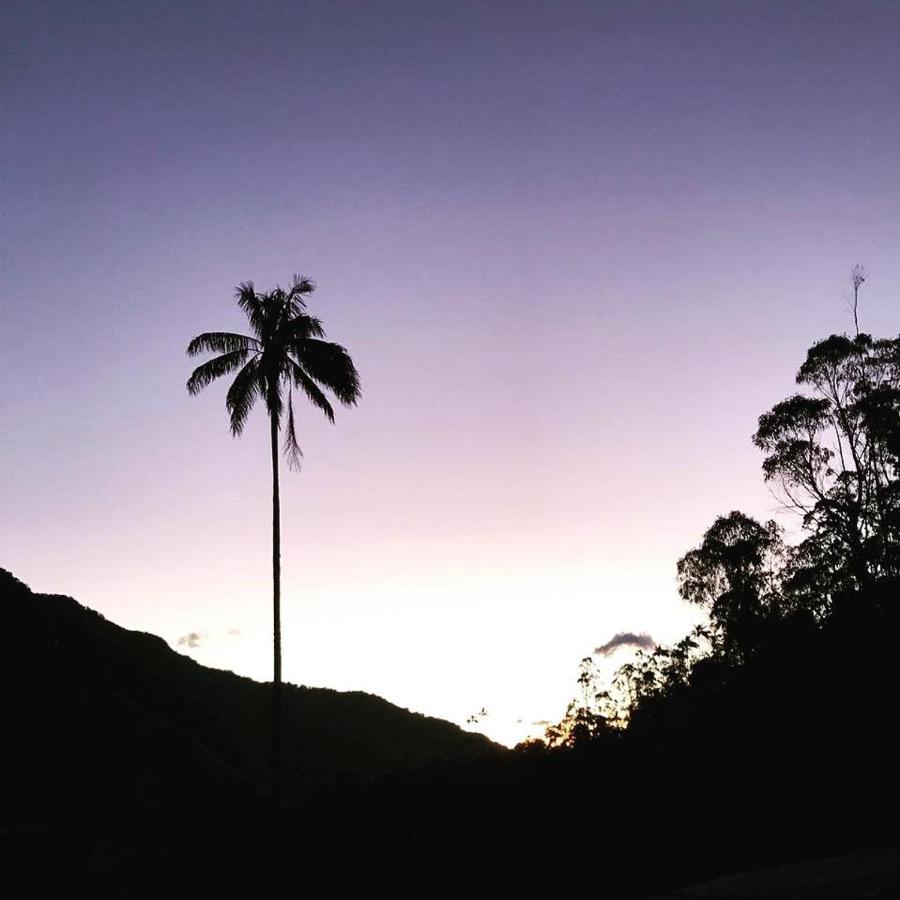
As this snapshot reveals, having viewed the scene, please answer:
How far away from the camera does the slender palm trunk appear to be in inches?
848

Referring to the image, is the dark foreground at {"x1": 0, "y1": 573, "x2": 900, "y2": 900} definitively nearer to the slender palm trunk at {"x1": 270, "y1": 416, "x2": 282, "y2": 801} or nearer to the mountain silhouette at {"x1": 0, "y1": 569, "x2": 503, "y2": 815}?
the mountain silhouette at {"x1": 0, "y1": 569, "x2": 503, "y2": 815}

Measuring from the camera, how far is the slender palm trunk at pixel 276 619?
848 inches

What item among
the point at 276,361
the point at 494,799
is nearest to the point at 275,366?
the point at 276,361

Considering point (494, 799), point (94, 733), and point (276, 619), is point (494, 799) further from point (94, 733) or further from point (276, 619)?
point (94, 733)

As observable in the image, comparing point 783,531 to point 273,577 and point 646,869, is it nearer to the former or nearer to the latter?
point 646,869

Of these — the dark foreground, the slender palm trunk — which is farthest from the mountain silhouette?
the slender palm trunk

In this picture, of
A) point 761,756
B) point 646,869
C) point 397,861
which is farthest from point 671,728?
point 397,861

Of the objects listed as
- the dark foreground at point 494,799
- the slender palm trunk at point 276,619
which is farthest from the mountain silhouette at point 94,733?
the slender palm trunk at point 276,619

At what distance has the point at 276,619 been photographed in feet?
73.9

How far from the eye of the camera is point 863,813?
15703 millimetres

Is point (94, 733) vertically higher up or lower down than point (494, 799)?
higher up

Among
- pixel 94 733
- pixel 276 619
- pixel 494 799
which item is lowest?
pixel 494 799

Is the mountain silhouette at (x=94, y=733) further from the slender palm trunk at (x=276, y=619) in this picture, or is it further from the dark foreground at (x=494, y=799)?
the slender palm trunk at (x=276, y=619)

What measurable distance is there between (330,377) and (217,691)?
148 feet
